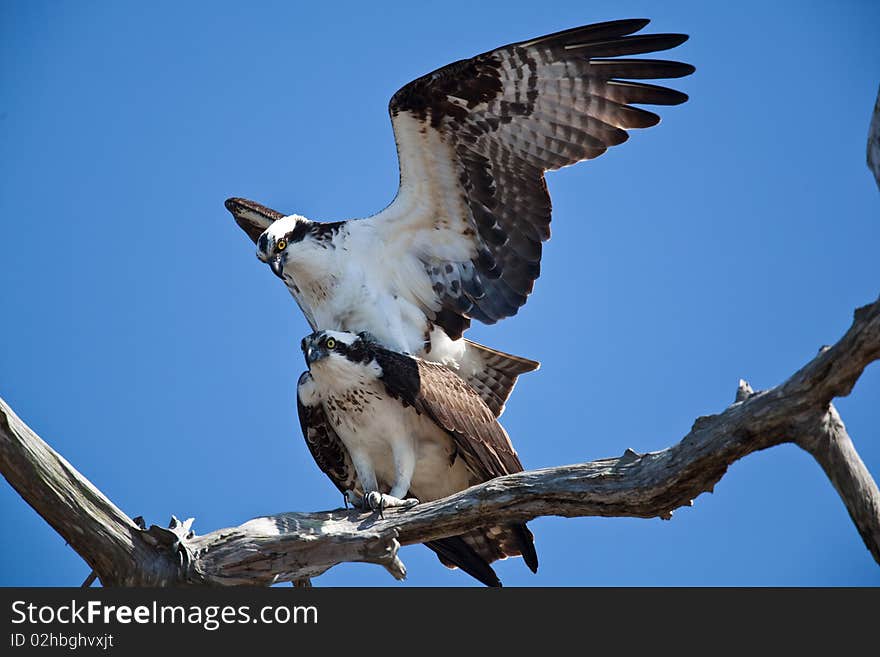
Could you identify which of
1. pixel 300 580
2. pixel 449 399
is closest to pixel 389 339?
pixel 449 399

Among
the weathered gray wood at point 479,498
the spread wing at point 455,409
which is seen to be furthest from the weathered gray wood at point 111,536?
the spread wing at point 455,409

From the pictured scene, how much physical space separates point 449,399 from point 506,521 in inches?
38.9

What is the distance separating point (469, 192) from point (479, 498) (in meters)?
2.10

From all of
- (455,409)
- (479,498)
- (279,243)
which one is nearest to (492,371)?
(455,409)

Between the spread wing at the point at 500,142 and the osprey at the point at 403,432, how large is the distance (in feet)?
2.29

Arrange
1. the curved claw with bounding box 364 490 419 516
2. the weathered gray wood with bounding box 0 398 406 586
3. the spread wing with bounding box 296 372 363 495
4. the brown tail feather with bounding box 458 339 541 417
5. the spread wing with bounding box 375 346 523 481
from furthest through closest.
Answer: the brown tail feather with bounding box 458 339 541 417 → the spread wing with bounding box 296 372 363 495 → the spread wing with bounding box 375 346 523 481 → the curved claw with bounding box 364 490 419 516 → the weathered gray wood with bounding box 0 398 406 586

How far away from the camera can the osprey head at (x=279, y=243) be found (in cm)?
658

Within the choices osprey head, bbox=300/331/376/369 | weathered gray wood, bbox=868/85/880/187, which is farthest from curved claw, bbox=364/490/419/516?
weathered gray wood, bbox=868/85/880/187

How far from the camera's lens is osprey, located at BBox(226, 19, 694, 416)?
6.39 meters

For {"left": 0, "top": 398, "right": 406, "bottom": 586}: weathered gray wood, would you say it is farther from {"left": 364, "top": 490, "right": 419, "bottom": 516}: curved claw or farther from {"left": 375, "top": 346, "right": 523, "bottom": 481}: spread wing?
{"left": 375, "top": 346, "right": 523, "bottom": 481}: spread wing

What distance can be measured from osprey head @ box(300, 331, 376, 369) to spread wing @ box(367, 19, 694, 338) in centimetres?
79

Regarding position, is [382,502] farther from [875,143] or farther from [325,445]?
[875,143]

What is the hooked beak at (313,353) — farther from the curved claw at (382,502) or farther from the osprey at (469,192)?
the curved claw at (382,502)

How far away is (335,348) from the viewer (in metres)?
6.20
